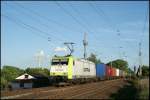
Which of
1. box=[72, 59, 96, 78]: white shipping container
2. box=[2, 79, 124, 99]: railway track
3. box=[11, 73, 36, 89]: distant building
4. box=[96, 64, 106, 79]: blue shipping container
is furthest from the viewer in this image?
box=[96, 64, 106, 79]: blue shipping container

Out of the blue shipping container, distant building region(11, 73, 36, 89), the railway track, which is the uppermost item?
the blue shipping container

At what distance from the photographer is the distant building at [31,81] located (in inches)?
1841

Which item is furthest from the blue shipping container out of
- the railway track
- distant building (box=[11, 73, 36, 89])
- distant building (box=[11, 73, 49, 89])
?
the railway track

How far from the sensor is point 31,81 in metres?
50.6

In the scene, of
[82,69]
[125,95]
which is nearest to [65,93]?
[125,95]

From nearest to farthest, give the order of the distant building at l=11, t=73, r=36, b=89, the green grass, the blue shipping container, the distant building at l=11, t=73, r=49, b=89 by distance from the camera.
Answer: the green grass
the distant building at l=11, t=73, r=49, b=89
the distant building at l=11, t=73, r=36, b=89
the blue shipping container

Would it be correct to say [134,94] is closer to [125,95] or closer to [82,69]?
[125,95]

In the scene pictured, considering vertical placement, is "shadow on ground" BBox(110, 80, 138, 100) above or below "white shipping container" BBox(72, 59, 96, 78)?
below

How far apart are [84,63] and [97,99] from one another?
78.4 feet

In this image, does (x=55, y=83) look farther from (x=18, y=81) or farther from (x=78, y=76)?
(x=18, y=81)

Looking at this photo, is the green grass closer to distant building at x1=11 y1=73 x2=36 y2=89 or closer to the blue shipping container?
distant building at x1=11 y1=73 x2=36 y2=89

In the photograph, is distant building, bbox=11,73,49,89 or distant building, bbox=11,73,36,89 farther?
distant building, bbox=11,73,36,89

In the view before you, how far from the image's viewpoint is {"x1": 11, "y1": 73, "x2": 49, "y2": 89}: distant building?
Answer: 46.8m

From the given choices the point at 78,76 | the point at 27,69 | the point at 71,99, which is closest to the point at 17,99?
the point at 71,99
